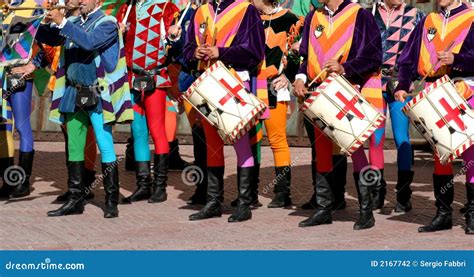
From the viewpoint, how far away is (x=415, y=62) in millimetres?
9523

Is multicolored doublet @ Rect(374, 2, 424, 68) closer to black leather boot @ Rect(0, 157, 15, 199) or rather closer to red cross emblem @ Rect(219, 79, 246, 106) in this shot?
red cross emblem @ Rect(219, 79, 246, 106)

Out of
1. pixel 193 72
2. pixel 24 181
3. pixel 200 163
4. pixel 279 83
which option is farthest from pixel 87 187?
pixel 279 83

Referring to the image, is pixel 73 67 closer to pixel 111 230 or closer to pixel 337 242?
pixel 111 230

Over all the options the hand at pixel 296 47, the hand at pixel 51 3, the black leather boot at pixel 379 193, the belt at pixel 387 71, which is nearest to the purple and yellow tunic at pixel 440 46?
the black leather boot at pixel 379 193

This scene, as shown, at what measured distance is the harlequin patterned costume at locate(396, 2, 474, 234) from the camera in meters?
9.19

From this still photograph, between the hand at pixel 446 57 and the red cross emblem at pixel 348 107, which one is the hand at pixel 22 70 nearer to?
the red cross emblem at pixel 348 107

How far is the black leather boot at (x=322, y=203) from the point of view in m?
9.66

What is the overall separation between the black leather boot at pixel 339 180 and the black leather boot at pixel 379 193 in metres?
0.31

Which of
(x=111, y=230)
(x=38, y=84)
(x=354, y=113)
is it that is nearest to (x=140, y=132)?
(x=38, y=84)

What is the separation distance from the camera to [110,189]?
10133 millimetres

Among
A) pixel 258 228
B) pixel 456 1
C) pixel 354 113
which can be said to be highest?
pixel 456 1

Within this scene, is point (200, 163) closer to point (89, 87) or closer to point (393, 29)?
point (89, 87)

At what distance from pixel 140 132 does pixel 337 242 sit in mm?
2771

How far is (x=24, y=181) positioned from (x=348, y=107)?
11.4ft
